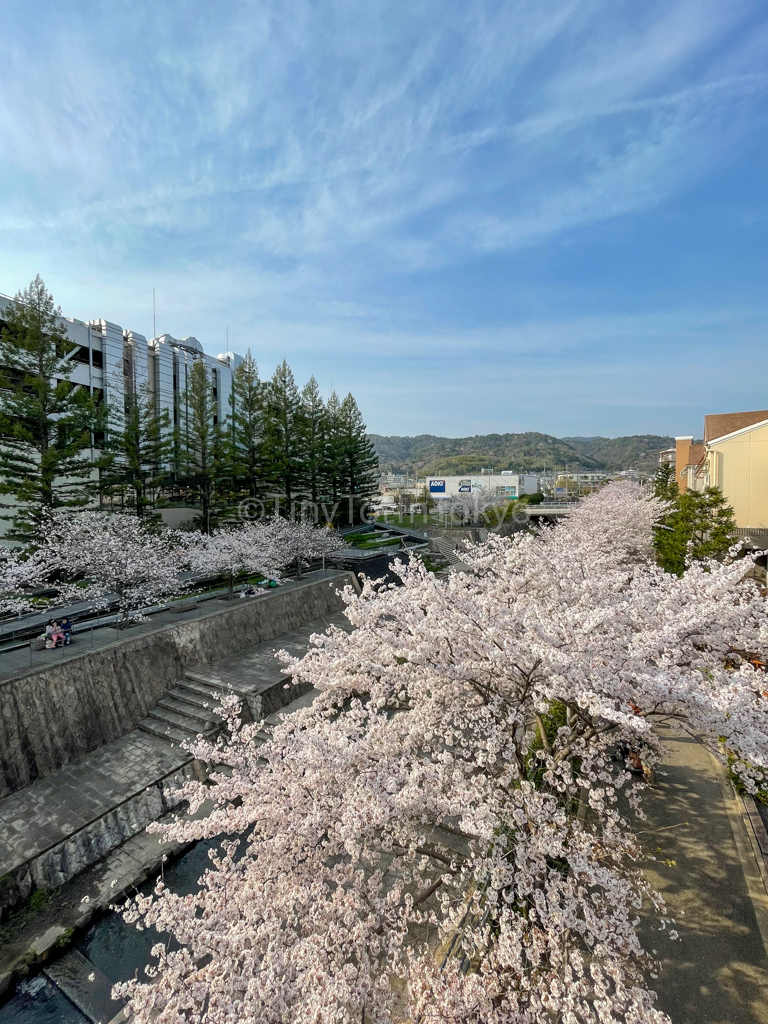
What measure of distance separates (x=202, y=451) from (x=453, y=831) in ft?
67.2

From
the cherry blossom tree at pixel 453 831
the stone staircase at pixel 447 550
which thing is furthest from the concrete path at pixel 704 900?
the stone staircase at pixel 447 550

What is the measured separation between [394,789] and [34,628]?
11.2 metres

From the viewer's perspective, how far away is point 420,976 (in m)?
3.10

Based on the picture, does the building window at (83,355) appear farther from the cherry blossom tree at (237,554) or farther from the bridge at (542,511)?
the bridge at (542,511)

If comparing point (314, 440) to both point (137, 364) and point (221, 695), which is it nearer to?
point (137, 364)

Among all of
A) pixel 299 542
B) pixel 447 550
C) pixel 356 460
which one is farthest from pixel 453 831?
pixel 356 460

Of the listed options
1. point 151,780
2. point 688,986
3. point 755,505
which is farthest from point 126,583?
point 755,505

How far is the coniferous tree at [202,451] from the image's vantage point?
70.0ft

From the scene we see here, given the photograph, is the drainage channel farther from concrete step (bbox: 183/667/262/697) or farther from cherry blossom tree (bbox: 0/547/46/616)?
cherry blossom tree (bbox: 0/547/46/616)

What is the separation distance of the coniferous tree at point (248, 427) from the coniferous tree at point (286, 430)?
904 mm

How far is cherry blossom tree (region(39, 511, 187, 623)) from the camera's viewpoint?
36.8 ft

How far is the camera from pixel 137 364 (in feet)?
81.5

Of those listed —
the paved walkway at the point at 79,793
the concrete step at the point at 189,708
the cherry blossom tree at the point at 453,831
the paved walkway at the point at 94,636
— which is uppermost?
the cherry blossom tree at the point at 453,831

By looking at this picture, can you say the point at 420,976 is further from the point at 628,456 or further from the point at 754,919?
the point at 628,456
